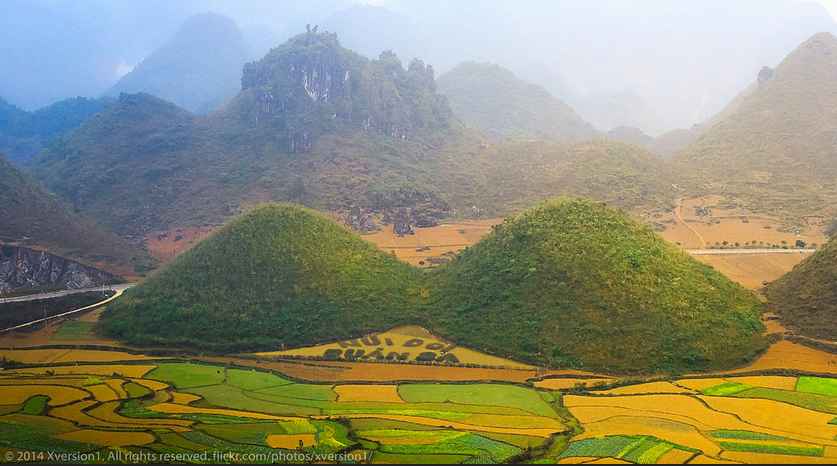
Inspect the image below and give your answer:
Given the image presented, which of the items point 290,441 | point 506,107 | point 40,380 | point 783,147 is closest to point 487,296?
point 290,441

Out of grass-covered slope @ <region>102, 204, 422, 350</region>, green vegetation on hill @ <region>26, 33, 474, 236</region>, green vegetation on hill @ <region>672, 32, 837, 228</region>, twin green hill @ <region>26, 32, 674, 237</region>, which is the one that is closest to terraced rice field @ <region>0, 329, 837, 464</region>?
grass-covered slope @ <region>102, 204, 422, 350</region>

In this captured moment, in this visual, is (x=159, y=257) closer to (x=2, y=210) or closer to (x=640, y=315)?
(x=2, y=210)

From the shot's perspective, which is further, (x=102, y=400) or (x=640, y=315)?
(x=640, y=315)

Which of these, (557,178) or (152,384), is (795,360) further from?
(557,178)

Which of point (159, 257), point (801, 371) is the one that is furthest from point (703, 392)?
point (159, 257)

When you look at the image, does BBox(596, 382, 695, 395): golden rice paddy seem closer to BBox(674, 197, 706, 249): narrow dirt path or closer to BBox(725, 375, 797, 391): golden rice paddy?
BBox(725, 375, 797, 391): golden rice paddy

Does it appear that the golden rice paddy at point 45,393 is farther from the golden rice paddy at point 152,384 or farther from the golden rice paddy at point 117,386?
the golden rice paddy at point 152,384

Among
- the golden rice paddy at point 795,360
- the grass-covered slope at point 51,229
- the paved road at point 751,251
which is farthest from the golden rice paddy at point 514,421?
the grass-covered slope at point 51,229
